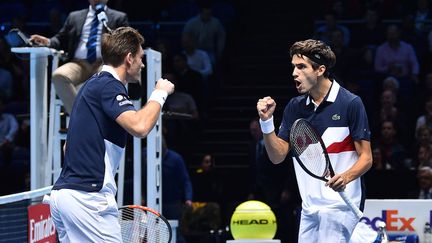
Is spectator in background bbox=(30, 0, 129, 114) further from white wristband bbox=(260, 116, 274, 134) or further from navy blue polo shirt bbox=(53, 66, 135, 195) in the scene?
navy blue polo shirt bbox=(53, 66, 135, 195)

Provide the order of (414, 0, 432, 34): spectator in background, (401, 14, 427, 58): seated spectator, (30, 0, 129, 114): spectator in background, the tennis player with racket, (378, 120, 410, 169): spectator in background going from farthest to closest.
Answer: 1. (414, 0, 432, 34): spectator in background
2. (401, 14, 427, 58): seated spectator
3. (378, 120, 410, 169): spectator in background
4. (30, 0, 129, 114): spectator in background
5. the tennis player with racket

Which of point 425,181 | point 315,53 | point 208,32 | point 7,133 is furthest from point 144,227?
point 208,32

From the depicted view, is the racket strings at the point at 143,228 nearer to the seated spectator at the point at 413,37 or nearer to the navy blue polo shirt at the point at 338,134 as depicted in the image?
the navy blue polo shirt at the point at 338,134

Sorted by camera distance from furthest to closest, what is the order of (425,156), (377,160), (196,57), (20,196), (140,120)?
(196,57)
(377,160)
(425,156)
(20,196)
(140,120)

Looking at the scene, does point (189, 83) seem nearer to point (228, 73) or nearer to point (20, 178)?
point (228, 73)

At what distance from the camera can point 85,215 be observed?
6.93 meters

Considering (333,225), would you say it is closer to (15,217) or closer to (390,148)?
(15,217)

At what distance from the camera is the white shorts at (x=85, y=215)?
22.7 ft

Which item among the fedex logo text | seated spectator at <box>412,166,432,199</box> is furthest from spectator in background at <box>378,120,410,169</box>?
the fedex logo text

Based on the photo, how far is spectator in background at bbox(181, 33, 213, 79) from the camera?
1784 centimetres

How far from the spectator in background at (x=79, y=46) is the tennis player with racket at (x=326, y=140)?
137 inches

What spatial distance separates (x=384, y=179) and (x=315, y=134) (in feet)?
22.4

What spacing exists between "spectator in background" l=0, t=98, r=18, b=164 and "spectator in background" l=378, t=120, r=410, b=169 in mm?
5511

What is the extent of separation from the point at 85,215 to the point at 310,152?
183 cm
